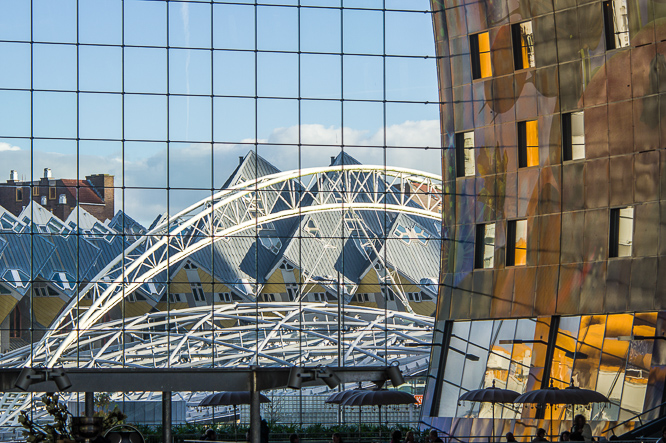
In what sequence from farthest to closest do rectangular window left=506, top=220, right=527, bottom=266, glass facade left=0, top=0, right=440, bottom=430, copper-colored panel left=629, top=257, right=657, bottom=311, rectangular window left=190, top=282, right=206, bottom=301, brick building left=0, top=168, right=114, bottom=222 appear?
1. rectangular window left=190, top=282, right=206, bottom=301
2. brick building left=0, top=168, right=114, bottom=222
3. glass facade left=0, top=0, right=440, bottom=430
4. rectangular window left=506, top=220, right=527, bottom=266
5. copper-colored panel left=629, top=257, right=657, bottom=311

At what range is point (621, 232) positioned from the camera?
24.7 meters

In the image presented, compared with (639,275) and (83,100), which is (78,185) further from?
(639,275)

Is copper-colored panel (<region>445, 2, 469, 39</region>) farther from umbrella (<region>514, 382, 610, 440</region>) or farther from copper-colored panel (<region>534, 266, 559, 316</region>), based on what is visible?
umbrella (<region>514, 382, 610, 440</region>)

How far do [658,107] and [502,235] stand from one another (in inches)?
246

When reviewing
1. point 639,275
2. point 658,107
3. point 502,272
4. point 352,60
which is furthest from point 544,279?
point 352,60

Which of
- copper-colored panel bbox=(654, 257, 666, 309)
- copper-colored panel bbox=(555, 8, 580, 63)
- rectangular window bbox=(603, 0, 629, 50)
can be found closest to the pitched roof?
copper-colored panel bbox=(555, 8, 580, 63)

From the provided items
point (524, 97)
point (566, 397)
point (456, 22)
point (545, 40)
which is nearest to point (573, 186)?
point (524, 97)

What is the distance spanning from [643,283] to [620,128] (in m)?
3.86

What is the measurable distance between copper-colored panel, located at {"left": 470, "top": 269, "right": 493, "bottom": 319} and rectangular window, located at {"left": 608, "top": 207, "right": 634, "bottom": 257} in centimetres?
434

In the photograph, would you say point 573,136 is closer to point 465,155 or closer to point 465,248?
point 465,155

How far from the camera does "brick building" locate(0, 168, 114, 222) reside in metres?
31.4

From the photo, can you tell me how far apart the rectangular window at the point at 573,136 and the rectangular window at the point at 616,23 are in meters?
2.05

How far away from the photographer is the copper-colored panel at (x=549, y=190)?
2658cm

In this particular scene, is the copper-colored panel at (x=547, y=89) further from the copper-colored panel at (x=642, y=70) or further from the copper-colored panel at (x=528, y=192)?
the copper-colored panel at (x=642, y=70)
